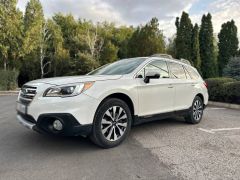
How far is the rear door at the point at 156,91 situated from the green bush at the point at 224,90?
4992 mm

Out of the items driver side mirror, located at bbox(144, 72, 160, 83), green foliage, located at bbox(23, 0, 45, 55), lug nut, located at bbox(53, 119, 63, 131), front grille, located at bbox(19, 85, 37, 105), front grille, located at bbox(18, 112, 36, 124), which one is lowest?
lug nut, located at bbox(53, 119, 63, 131)

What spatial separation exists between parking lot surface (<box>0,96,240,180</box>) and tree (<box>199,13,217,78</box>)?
1823 cm

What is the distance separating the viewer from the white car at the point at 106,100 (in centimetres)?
376

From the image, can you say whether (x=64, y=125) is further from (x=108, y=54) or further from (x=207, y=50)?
(x=108, y=54)

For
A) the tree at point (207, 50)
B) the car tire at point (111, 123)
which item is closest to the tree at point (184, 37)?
the tree at point (207, 50)

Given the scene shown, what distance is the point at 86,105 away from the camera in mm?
3826

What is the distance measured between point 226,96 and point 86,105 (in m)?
7.51

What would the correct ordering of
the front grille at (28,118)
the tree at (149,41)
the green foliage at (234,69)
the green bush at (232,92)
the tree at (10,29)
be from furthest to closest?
1. the tree at (149,41)
2. the tree at (10,29)
3. the green foliage at (234,69)
4. the green bush at (232,92)
5. the front grille at (28,118)

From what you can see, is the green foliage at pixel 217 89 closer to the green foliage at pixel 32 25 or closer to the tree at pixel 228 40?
the tree at pixel 228 40

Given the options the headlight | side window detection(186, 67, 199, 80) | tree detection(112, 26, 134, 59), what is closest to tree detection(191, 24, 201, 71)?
tree detection(112, 26, 134, 59)

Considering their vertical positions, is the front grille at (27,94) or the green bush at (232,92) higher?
the front grille at (27,94)

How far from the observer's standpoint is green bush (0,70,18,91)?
1824cm

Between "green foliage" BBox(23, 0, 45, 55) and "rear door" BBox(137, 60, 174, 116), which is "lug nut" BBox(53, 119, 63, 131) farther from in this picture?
"green foliage" BBox(23, 0, 45, 55)

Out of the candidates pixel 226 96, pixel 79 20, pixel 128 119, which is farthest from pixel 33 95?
pixel 79 20
